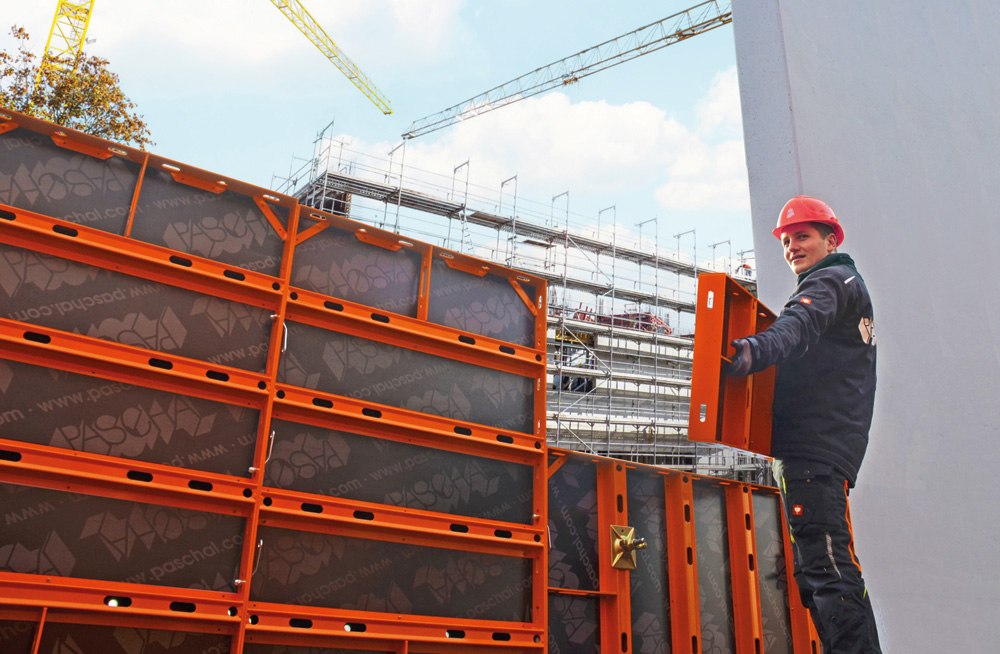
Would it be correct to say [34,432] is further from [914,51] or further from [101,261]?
[914,51]

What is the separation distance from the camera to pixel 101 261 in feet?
11.8

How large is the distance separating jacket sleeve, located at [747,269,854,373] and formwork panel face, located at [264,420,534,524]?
209 cm

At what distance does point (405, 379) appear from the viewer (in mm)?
4395

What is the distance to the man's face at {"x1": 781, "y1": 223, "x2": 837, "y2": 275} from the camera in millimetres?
3535

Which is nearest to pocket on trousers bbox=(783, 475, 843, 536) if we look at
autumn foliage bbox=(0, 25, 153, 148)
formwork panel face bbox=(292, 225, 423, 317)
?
formwork panel face bbox=(292, 225, 423, 317)

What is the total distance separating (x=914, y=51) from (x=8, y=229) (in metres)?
6.25

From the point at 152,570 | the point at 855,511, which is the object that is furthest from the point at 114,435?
the point at 855,511

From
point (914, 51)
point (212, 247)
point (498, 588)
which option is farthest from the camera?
point (914, 51)

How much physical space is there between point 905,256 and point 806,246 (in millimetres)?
1886

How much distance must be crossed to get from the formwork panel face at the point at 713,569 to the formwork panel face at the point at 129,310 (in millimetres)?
3941

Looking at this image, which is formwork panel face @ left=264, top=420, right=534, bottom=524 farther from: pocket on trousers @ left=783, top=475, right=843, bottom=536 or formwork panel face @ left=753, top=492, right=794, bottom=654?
formwork panel face @ left=753, top=492, right=794, bottom=654

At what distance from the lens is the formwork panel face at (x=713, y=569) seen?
18.9 ft

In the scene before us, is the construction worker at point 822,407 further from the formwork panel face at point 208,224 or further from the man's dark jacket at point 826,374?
the formwork panel face at point 208,224

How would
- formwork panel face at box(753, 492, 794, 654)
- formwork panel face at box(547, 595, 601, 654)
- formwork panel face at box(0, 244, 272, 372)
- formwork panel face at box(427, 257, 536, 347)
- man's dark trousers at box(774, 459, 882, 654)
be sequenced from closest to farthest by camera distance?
1. man's dark trousers at box(774, 459, 882, 654)
2. formwork panel face at box(0, 244, 272, 372)
3. formwork panel face at box(427, 257, 536, 347)
4. formwork panel face at box(547, 595, 601, 654)
5. formwork panel face at box(753, 492, 794, 654)
